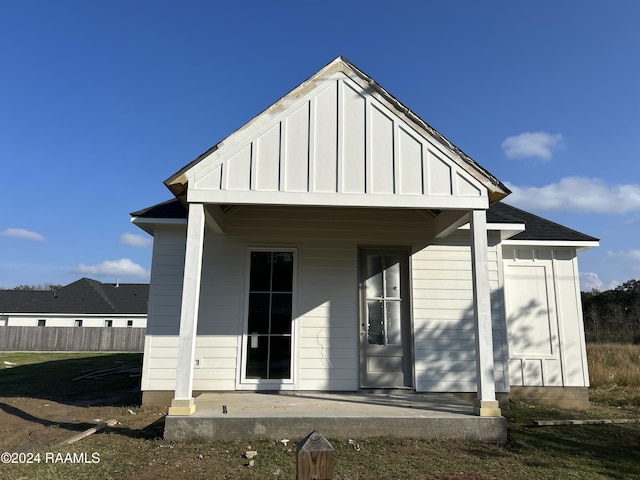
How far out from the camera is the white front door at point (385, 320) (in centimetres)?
687

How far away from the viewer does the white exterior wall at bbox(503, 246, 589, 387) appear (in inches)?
302

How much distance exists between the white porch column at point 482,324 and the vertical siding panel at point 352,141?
162 cm

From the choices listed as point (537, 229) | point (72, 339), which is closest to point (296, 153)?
point (537, 229)

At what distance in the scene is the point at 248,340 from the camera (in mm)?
6863

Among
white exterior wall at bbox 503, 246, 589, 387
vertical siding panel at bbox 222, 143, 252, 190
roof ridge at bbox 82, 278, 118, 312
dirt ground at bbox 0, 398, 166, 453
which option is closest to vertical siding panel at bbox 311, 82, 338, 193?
vertical siding panel at bbox 222, 143, 252, 190

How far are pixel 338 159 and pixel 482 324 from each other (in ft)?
9.09

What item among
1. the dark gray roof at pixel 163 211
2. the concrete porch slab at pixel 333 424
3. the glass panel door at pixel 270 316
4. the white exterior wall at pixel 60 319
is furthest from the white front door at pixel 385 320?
the white exterior wall at pixel 60 319

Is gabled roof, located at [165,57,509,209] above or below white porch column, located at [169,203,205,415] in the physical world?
above

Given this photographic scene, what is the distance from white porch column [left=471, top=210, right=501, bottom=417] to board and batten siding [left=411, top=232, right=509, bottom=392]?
1.69 meters

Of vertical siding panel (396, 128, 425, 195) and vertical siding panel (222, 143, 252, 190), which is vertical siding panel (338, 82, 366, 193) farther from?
vertical siding panel (222, 143, 252, 190)

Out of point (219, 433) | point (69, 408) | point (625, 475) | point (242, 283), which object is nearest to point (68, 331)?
point (69, 408)

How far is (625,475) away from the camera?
4.15 m

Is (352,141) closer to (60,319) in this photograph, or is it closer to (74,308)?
(74,308)

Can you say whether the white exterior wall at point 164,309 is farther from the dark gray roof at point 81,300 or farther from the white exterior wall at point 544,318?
the dark gray roof at point 81,300
